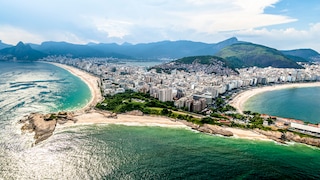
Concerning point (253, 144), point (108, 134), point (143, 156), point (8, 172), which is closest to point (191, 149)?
point (143, 156)

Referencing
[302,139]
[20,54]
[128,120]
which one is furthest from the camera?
[20,54]

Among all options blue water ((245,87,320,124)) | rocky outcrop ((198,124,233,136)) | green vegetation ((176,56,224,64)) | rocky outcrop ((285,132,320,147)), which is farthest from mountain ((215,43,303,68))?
rocky outcrop ((285,132,320,147))

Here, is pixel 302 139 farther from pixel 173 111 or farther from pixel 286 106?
pixel 286 106

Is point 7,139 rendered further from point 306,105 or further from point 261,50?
point 261,50

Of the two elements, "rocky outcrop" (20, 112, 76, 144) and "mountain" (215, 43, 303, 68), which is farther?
"mountain" (215, 43, 303, 68)

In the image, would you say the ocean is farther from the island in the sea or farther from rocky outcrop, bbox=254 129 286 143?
the island in the sea

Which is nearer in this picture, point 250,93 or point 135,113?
point 135,113

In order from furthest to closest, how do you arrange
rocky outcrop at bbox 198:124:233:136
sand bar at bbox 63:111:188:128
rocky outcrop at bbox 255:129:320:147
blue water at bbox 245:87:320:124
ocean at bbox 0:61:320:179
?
blue water at bbox 245:87:320:124, sand bar at bbox 63:111:188:128, rocky outcrop at bbox 198:124:233:136, rocky outcrop at bbox 255:129:320:147, ocean at bbox 0:61:320:179

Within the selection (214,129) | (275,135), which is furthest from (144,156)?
(275,135)
